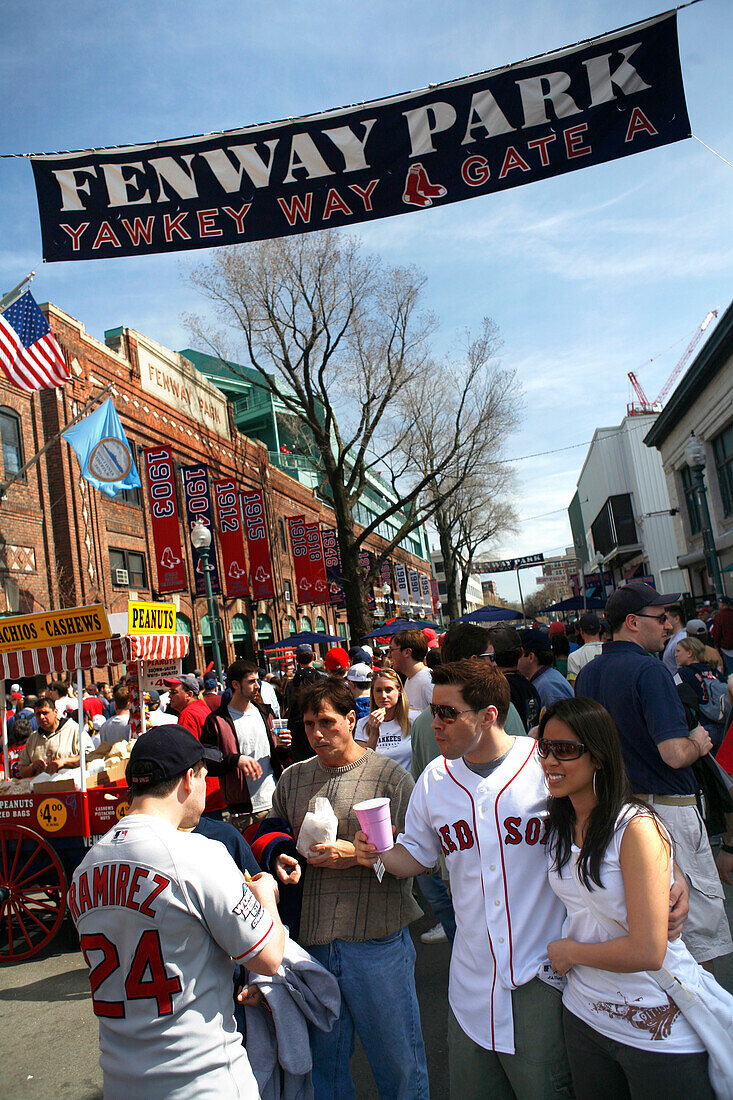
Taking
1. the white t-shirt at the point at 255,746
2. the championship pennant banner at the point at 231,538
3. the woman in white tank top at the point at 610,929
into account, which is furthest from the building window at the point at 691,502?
the woman in white tank top at the point at 610,929

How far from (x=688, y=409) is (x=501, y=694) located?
29290 millimetres

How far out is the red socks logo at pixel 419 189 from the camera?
4.83 m

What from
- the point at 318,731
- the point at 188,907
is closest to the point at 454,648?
the point at 318,731

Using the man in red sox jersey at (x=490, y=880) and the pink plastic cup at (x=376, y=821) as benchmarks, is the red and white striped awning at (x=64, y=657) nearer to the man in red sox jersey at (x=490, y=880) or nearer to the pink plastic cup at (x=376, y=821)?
the pink plastic cup at (x=376, y=821)

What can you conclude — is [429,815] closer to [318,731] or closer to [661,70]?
[318,731]

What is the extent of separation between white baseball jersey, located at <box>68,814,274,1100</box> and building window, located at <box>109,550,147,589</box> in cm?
2006

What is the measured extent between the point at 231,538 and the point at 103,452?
9768mm

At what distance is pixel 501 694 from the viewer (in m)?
2.65

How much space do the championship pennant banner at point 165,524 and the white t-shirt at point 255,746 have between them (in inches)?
667

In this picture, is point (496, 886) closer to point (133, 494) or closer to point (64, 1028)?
point (64, 1028)

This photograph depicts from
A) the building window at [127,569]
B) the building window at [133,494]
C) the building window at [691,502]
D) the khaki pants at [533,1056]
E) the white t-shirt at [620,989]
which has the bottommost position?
the khaki pants at [533,1056]

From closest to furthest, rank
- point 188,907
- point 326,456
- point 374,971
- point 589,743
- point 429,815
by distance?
point 188,907 < point 589,743 < point 429,815 < point 374,971 < point 326,456

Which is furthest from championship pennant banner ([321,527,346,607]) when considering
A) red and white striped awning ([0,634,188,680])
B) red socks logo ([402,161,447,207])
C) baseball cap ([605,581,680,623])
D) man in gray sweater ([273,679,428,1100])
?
man in gray sweater ([273,679,428,1100])

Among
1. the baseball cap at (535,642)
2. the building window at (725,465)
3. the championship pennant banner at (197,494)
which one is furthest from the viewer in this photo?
the building window at (725,465)
